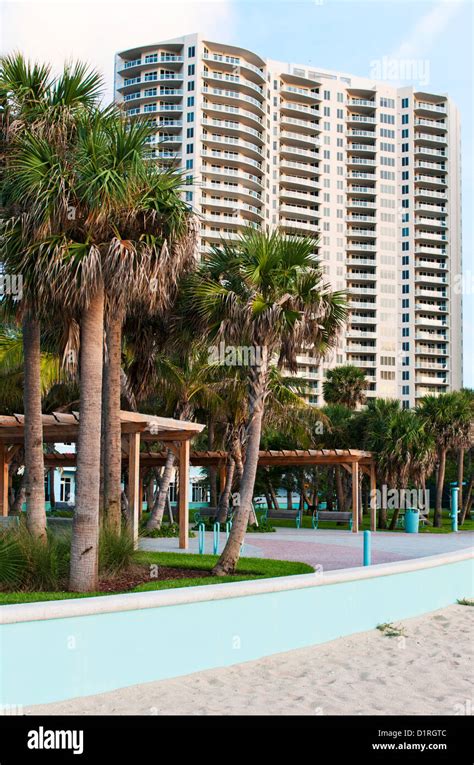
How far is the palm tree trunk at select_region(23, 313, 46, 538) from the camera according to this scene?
12.5 metres

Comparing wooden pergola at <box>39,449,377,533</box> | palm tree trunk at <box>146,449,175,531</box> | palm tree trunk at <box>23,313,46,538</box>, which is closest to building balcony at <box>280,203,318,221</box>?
wooden pergola at <box>39,449,377,533</box>

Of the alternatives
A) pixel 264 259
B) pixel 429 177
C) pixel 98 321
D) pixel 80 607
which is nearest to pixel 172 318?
pixel 264 259

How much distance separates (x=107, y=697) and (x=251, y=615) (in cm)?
220

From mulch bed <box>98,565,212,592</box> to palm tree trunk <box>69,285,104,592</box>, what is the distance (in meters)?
0.43

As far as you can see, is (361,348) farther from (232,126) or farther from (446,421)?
(446,421)

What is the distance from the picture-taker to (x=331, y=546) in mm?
21797

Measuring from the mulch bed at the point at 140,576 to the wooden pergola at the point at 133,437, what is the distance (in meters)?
2.39

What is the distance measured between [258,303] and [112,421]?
129 inches

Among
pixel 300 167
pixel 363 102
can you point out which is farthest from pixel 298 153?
pixel 363 102

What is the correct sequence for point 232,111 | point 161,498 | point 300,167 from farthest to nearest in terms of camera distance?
point 300,167 → point 232,111 → point 161,498

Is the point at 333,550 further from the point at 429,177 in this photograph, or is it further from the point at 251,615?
the point at 429,177

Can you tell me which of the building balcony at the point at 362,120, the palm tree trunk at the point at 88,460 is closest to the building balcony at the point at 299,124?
the building balcony at the point at 362,120

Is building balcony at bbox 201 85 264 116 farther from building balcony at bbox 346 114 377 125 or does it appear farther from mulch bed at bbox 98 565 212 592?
mulch bed at bbox 98 565 212 592
